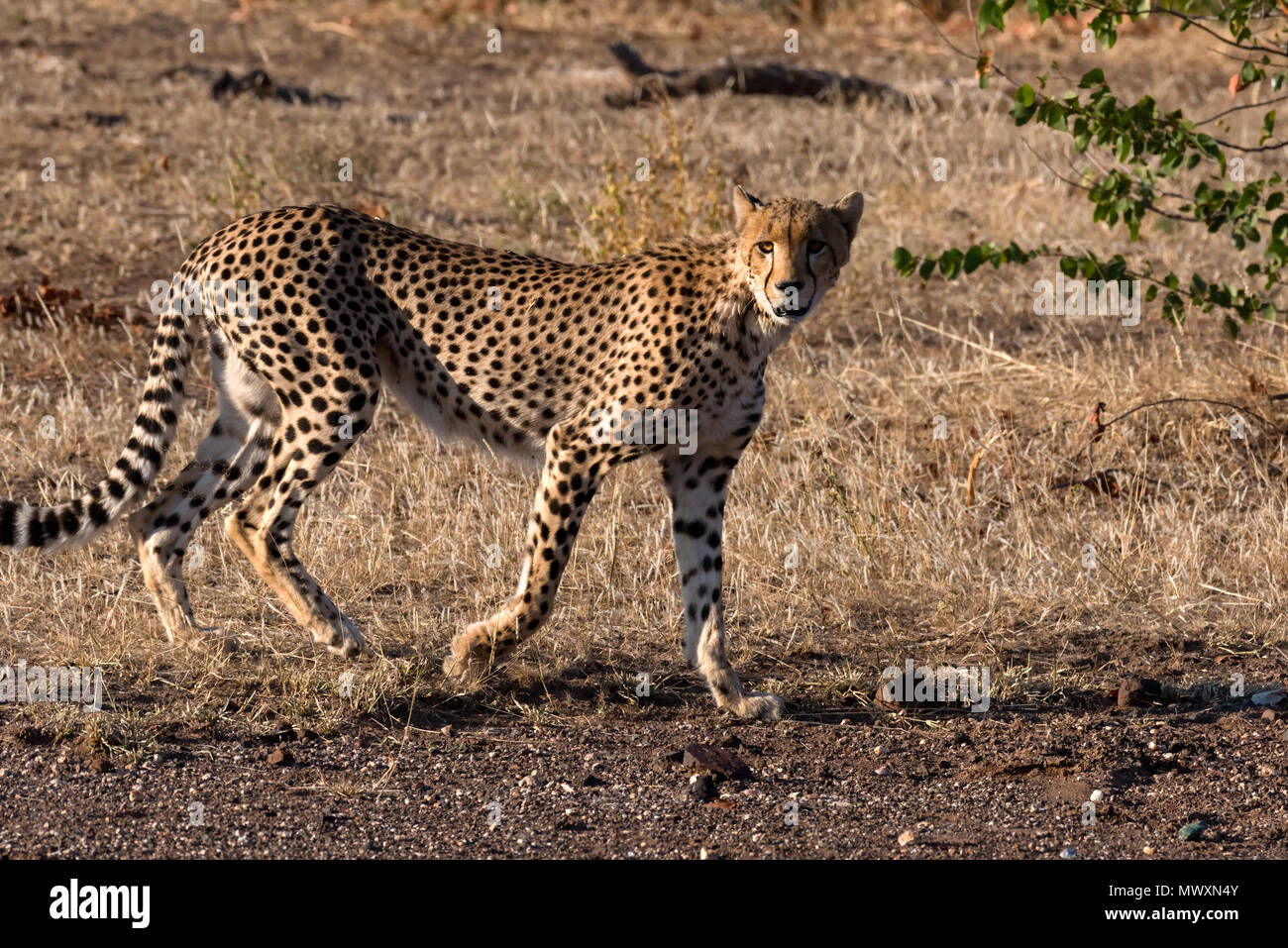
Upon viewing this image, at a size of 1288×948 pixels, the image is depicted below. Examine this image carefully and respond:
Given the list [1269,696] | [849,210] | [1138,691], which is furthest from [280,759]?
[1269,696]

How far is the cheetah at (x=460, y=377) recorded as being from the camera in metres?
4.59

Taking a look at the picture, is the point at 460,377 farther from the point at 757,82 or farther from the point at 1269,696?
the point at 757,82

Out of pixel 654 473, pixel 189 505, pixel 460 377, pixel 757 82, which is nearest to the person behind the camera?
pixel 460 377

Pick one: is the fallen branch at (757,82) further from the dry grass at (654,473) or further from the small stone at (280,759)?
the small stone at (280,759)

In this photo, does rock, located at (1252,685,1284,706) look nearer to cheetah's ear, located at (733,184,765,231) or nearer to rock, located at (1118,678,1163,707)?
rock, located at (1118,678,1163,707)

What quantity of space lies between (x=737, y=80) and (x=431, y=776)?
26.7 feet

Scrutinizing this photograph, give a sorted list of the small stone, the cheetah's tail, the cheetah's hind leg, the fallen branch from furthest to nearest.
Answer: the fallen branch
the cheetah's hind leg
the cheetah's tail
the small stone

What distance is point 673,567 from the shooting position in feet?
18.1

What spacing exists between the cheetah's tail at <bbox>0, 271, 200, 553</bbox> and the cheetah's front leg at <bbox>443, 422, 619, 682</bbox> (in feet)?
3.55

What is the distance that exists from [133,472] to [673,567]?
69.0 inches

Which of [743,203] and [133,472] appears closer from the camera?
[743,203]

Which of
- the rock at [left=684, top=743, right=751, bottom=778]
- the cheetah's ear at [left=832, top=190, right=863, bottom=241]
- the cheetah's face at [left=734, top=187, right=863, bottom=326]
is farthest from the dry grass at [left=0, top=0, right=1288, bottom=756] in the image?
the cheetah's ear at [left=832, top=190, right=863, bottom=241]

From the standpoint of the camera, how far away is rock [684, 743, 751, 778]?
4.20 meters

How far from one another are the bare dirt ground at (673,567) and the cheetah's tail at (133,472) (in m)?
0.33
